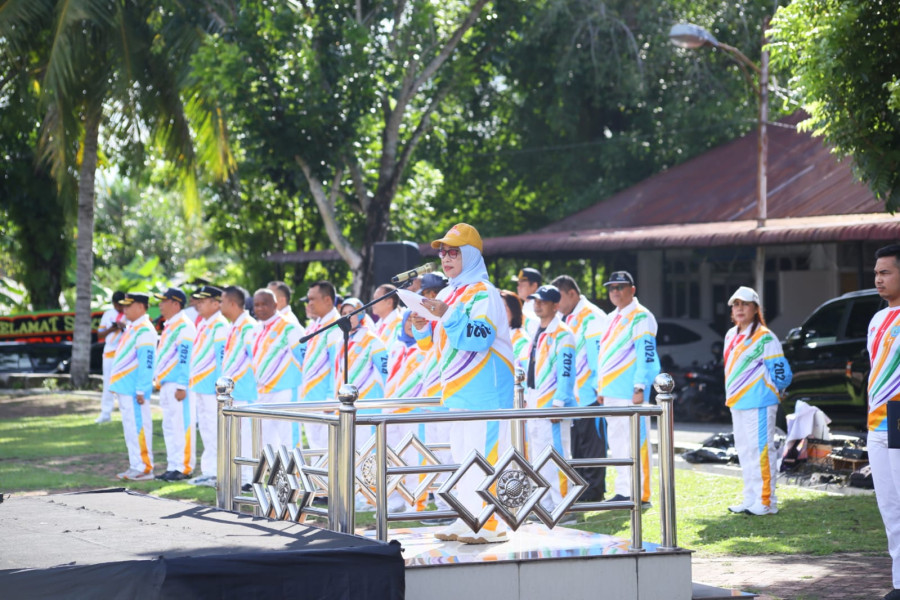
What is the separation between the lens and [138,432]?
45.0 ft

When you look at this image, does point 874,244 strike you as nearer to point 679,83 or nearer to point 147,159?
point 679,83

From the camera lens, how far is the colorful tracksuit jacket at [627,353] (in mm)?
11000

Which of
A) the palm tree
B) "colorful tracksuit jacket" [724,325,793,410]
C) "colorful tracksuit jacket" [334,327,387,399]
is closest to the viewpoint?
"colorful tracksuit jacket" [724,325,793,410]

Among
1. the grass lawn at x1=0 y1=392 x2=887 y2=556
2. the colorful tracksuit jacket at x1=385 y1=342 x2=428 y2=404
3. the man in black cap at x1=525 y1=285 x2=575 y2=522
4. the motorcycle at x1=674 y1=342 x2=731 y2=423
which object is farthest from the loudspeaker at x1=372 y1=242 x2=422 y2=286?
the motorcycle at x1=674 y1=342 x2=731 y2=423

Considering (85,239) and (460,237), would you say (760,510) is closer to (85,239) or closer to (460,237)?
(460,237)

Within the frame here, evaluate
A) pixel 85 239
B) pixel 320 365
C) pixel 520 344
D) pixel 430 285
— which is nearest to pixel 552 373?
pixel 520 344

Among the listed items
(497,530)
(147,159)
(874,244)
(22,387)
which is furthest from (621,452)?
(147,159)

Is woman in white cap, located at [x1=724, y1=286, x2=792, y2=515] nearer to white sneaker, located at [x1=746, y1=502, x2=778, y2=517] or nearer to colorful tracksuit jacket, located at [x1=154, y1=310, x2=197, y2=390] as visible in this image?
white sneaker, located at [x1=746, y1=502, x2=778, y2=517]

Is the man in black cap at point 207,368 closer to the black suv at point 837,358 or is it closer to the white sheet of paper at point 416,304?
the white sheet of paper at point 416,304

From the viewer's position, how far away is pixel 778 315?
2536 centimetres

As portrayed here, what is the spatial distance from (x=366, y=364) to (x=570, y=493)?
5477 mm

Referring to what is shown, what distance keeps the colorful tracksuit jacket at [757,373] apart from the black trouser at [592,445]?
126 cm

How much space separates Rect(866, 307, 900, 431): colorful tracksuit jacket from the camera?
24.3ft

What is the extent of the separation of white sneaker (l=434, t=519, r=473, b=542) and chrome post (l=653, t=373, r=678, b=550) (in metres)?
1.13
